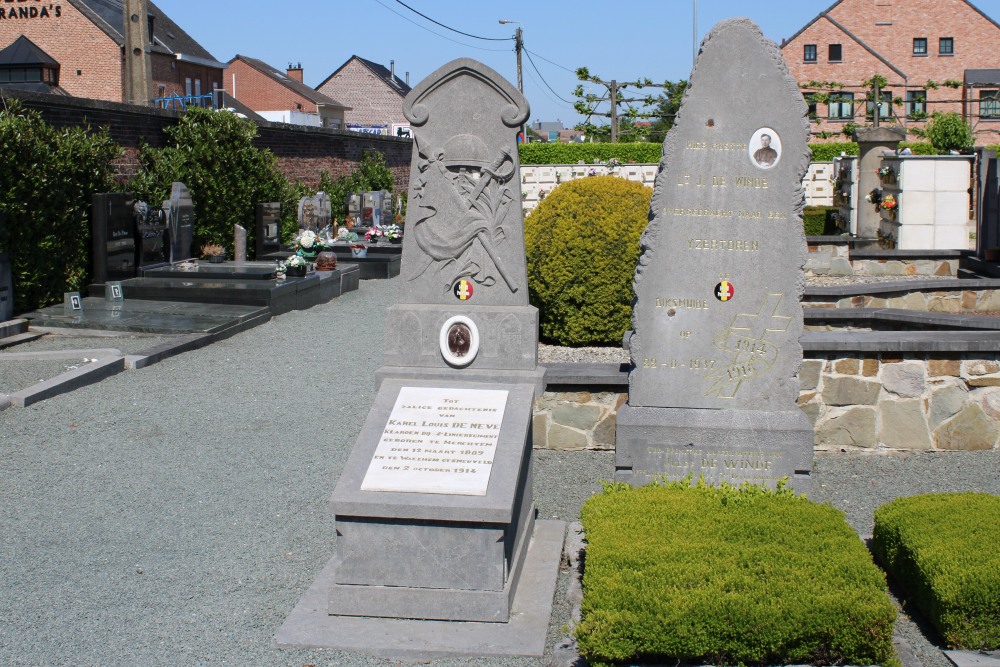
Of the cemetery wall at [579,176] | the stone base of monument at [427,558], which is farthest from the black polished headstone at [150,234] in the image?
the cemetery wall at [579,176]

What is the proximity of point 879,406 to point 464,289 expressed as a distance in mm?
3838

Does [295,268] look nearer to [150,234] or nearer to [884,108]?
[150,234]

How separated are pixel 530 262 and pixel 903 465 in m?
4.21

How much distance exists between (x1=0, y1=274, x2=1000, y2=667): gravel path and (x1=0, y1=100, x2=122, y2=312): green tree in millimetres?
4044

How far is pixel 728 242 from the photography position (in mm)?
5773

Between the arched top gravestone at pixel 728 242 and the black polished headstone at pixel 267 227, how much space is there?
14.2 metres

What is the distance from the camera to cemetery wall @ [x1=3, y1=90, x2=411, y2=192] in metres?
15.3

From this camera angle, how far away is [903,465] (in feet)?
24.0

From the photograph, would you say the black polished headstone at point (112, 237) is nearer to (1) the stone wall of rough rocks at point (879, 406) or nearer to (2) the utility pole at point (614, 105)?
(1) the stone wall of rough rocks at point (879, 406)

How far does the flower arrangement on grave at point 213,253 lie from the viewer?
1753 centimetres

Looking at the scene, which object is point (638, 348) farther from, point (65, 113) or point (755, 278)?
point (65, 113)

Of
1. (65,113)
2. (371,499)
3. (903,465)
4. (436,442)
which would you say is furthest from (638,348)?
(65,113)

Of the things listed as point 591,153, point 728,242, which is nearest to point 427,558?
point 728,242

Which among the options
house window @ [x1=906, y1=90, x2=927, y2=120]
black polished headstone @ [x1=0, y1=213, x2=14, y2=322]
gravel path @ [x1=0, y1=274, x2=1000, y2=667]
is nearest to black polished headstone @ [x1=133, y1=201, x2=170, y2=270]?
black polished headstone @ [x1=0, y1=213, x2=14, y2=322]
